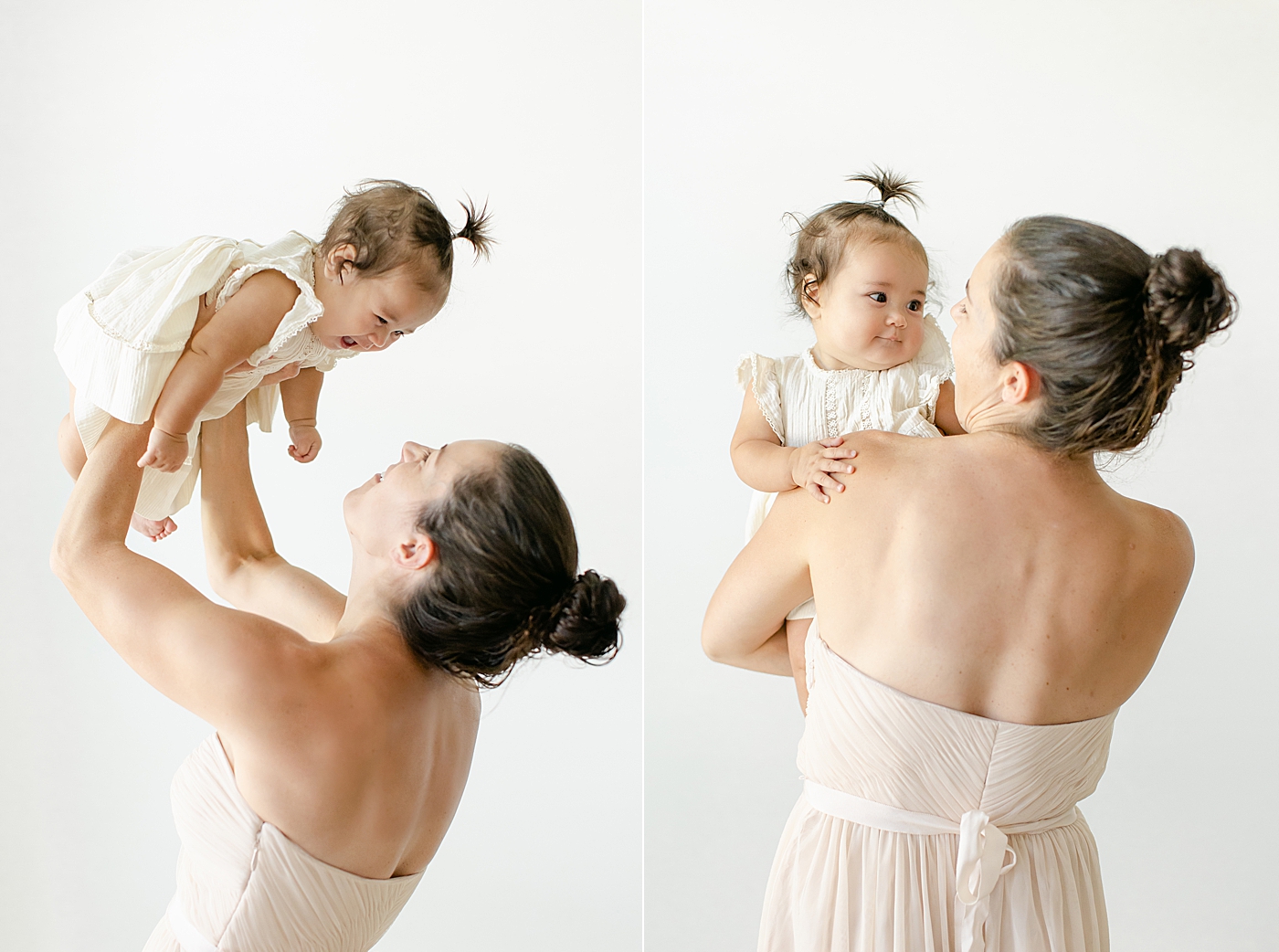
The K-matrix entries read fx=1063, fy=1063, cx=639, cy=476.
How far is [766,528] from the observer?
1.58 m

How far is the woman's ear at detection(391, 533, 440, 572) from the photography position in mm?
1353

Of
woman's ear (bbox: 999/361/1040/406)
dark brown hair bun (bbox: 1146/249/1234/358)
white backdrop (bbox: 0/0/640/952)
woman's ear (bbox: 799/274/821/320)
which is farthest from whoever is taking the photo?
A: white backdrop (bbox: 0/0/640/952)

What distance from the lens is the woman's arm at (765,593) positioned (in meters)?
1.52

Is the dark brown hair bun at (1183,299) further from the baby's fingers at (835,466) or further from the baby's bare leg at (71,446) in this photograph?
the baby's bare leg at (71,446)

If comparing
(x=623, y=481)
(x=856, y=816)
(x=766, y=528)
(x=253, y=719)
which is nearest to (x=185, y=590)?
(x=253, y=719)

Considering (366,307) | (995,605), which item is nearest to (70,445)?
(366,307)

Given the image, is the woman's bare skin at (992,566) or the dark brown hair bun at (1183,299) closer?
the dark brown hair bun at (1183,299)

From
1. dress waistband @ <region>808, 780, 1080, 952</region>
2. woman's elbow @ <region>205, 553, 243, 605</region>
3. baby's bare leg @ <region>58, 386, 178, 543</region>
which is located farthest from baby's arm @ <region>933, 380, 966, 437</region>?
baby's bare leg @ <region>58, 386, 178, 543</region>

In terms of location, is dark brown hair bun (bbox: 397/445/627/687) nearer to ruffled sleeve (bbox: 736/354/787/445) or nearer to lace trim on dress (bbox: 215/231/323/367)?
lace trim on dress (bbox: 215/231/323/367)

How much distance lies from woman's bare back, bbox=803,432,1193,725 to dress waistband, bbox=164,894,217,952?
892 mm

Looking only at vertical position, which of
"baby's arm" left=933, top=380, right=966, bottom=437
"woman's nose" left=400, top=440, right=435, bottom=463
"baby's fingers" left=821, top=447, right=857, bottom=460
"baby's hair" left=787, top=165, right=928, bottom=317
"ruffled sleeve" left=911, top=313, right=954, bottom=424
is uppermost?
"baby's hair" left=787, top=165, right=928, bottom=317

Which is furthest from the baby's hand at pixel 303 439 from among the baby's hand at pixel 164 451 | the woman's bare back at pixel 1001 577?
the woman's bare back at pixel 1001 577

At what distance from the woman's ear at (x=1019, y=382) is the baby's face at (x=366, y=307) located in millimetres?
994

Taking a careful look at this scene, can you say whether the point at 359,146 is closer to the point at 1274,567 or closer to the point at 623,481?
the point at 623,481
